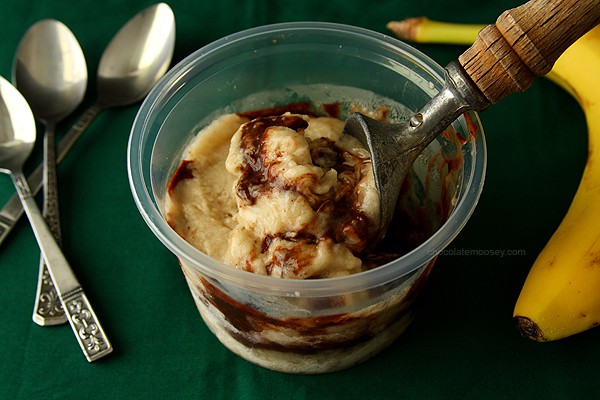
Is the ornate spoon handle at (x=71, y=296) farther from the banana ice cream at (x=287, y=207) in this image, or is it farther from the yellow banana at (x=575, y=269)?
the yellow banana at (x=575, y=269)

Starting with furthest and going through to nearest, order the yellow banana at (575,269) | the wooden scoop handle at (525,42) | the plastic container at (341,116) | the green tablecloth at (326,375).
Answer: the green tablecloth at (326,375) < the yellow banana at (575,269) < the plastic container at (341,116) < the wooden scoop handle at (525,42)

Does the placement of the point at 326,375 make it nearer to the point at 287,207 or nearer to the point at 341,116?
the point at 287,207

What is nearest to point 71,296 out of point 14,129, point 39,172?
point 39,172

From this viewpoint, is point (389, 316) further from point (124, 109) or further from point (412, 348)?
point (124, 109)

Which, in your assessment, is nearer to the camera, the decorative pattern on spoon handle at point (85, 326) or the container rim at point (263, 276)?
the container rim at point (263, 276)

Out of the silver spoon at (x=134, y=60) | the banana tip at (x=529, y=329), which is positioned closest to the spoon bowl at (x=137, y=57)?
the silver spoon at (x=134, y=60)

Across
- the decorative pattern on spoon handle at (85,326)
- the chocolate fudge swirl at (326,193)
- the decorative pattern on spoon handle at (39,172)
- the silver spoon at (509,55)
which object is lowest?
the decorative pattern on spoon handle at (85,326)

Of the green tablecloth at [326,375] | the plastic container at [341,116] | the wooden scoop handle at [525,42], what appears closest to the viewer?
the wooden scoop handle at [525,42]

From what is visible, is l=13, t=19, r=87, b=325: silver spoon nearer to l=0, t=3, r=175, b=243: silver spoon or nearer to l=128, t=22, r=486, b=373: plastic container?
l=0, t=3, r=175, b=243: silver spoon
